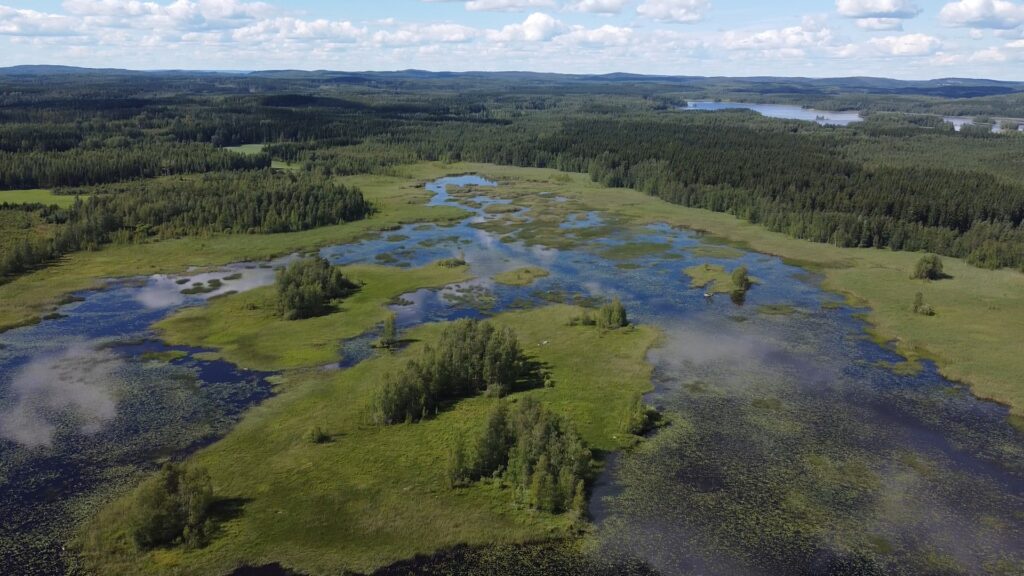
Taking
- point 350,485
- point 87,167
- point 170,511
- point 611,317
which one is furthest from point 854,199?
point 87,167

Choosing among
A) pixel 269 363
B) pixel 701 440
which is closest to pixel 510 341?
pixel 701 440

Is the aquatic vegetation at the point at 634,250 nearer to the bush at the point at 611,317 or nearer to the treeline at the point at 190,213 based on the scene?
the bush at the point at 611,317

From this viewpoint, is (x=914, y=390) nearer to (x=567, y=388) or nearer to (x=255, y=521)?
(x=567, y=388)

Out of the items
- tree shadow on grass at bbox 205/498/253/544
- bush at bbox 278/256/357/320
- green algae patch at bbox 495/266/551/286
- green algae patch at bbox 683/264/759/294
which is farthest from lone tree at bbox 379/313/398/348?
green algae patch at bbox 683/264/759/294

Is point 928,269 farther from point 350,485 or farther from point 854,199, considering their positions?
point 350,485

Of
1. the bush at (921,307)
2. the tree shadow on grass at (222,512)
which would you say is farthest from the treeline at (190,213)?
the bush at (921,307)

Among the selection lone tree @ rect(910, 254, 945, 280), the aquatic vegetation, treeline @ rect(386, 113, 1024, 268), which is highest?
treeline @ rect(386, 113, 1024, 268)

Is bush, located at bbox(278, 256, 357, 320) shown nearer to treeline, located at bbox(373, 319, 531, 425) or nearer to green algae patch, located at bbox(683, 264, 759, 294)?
treeline, located at bbox(373, 319, 531, 425)
